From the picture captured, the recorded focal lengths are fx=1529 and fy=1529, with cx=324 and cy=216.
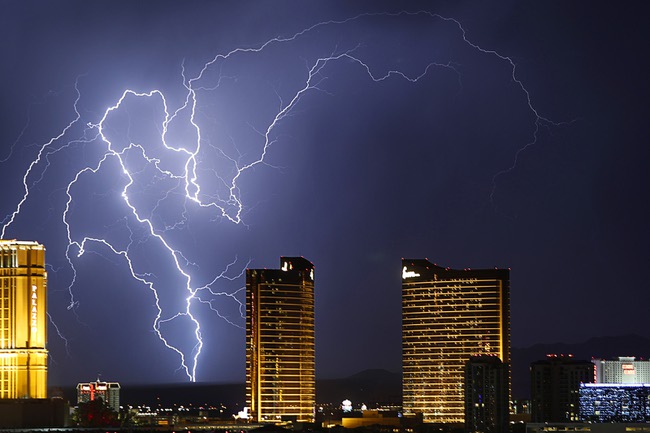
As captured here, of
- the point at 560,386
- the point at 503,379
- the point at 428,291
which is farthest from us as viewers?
the point at 428,291

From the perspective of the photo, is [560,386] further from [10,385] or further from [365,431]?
[10,385]

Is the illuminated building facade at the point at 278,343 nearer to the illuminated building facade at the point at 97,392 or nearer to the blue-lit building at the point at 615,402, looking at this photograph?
the illuminated building facade at the point at 97,392

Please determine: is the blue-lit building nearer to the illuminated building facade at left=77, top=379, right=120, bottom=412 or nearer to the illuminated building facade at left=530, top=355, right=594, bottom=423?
the illuminated building facade at left=530, top=355, right=594, bottom=423

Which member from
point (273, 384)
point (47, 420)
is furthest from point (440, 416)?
point (47, 420)

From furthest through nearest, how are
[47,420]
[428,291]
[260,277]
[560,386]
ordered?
[428,291]
[260,277]
[560,386]
[47,420]

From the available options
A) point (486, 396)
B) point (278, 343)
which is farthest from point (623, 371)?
point (486, 396)

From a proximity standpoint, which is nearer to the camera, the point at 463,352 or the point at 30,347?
the point at 30,347
